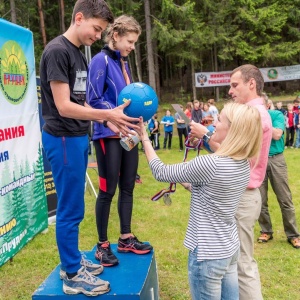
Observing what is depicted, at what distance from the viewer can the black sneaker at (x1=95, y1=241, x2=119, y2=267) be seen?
2916mm

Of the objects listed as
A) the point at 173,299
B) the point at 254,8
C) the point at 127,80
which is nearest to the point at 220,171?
the point at 127,80

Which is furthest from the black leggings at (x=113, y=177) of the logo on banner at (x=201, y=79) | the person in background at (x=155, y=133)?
the logo on banner at (x=201, y=79)

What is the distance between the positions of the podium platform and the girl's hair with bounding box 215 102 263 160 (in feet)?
3.47

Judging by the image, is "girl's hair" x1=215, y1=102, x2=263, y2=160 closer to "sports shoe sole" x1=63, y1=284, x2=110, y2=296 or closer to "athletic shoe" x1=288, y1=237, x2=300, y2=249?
"sports shoe sole" x1=63, y1=284, x2=110, y2=296

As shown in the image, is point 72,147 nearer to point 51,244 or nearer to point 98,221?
point 98,221

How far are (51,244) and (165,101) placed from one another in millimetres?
23904

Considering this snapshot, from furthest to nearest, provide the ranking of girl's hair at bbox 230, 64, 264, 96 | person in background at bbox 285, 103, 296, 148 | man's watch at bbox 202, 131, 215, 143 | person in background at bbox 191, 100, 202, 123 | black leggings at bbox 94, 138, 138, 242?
person in background at bbox 191, 100, 202, 123, person in background at bbox 285, 103, 296, 148, girl's hair at bbox 230, 64, 264, 96, black leggings at bbox 94, 138, 138, 242, man's watch at bbox 202, 131, 215, 143

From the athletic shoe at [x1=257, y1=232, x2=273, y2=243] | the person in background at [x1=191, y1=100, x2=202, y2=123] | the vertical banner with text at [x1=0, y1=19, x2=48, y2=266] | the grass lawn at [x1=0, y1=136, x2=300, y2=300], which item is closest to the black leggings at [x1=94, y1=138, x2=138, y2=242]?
the grass lawn at [x1=0, y1=136, x2=300, y2=300]

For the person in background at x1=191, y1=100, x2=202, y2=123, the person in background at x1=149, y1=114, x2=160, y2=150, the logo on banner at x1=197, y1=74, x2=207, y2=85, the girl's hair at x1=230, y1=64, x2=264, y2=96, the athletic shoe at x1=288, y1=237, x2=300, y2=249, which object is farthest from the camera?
the logo on banner at x1=197, y1=74, x2=207, y2=85

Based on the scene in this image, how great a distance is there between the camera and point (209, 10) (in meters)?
26.1

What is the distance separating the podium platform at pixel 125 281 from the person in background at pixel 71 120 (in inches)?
2.8

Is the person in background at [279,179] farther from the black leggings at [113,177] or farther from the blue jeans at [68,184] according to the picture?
the blue jeans at [68,184]

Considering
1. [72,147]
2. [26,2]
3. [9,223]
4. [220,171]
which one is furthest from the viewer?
[26,2]

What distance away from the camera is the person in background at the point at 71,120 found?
2.29 metres
